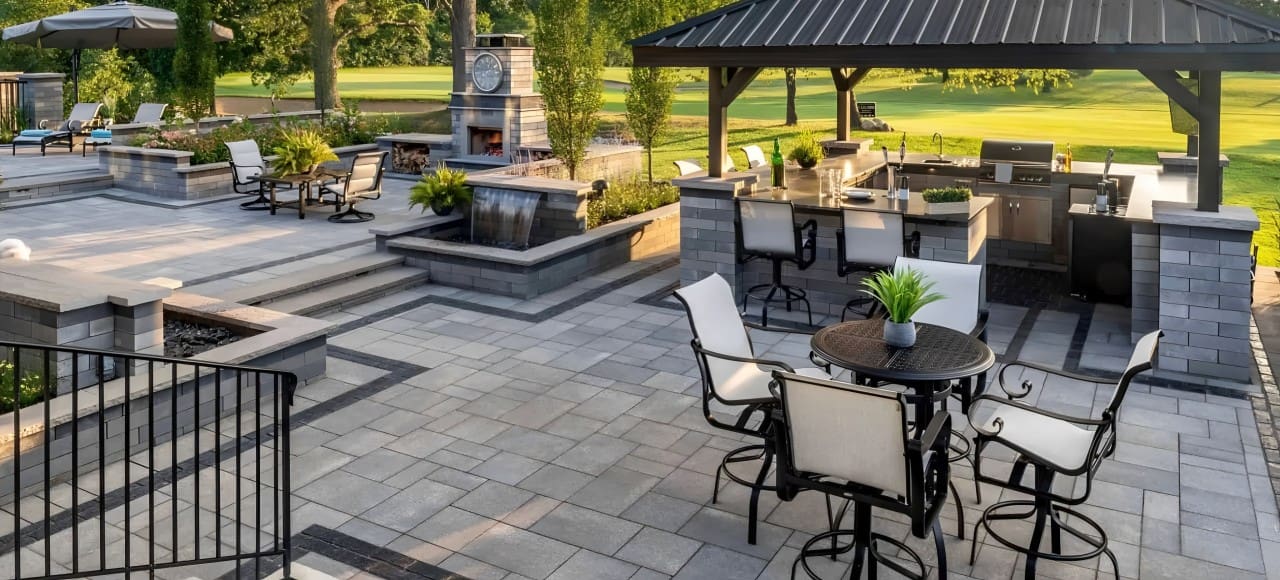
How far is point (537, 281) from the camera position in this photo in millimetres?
9664

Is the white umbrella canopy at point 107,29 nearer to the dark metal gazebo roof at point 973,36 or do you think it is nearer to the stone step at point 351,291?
the stone step at point 351,291

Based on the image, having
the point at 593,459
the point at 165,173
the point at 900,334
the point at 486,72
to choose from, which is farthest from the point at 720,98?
the point at 165,173


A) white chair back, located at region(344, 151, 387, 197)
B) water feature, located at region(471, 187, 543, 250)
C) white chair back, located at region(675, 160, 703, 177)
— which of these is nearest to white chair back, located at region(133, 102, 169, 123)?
white chair back, located at region(344, 151, 387, 197)

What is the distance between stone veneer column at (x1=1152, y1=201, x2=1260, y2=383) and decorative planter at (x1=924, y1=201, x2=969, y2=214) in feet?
4.81

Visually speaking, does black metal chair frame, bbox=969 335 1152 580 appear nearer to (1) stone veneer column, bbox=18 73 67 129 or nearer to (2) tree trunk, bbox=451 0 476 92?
(2) tree trunk, bbox=451 0 476 92

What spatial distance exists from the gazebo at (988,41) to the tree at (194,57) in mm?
10302

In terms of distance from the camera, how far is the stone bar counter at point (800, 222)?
8.65 meters

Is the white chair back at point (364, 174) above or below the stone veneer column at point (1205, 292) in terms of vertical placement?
above

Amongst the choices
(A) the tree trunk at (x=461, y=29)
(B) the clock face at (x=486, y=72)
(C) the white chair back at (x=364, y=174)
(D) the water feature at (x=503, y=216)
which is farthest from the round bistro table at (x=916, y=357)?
(A) the tree trunk at (x=461, y=29)

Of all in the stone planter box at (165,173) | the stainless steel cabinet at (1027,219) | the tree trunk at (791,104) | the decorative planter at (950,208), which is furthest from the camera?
the tree trunk at (791,104)

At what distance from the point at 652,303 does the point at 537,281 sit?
1.10m

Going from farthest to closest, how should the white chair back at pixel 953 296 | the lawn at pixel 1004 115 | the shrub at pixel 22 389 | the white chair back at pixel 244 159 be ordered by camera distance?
the lawn at pixel 1004 115, the white chair back at pixel 244 159, the white chair back at pixel 953 296, the shrub at pixel 22 389

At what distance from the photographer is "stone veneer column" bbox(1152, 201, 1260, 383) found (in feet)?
23.9

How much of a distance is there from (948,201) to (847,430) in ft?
16.4
